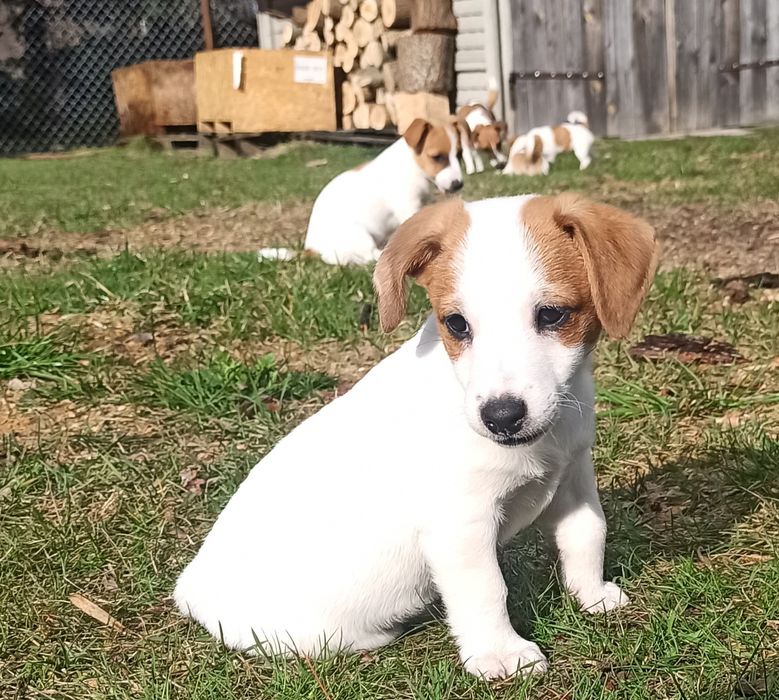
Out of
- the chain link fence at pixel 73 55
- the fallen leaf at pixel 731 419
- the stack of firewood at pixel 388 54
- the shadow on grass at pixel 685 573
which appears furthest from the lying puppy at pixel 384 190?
the chain link fence at pixel 73 55

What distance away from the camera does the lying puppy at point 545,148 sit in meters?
11.4

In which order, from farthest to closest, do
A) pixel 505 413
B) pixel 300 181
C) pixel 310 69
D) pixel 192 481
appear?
pixel 310 69 < pixel 300 181 < pixel 192 481 < pixel 505 413

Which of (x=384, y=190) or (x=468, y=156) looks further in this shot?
(x=468, y=156)

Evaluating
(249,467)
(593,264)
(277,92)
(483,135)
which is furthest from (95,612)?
(277,92)

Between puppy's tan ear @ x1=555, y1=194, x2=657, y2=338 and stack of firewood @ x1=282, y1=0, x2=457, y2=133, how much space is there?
12.8 meters

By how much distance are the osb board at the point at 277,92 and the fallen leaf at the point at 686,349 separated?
12.4 meters

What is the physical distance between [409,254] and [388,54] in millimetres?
13808

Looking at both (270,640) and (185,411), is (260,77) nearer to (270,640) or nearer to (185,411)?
(185,411)

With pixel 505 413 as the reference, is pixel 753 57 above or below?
above

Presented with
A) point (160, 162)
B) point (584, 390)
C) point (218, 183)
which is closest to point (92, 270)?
point (584, 390)

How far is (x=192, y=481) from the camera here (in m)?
3.62

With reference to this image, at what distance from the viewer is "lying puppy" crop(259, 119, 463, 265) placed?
6.87m

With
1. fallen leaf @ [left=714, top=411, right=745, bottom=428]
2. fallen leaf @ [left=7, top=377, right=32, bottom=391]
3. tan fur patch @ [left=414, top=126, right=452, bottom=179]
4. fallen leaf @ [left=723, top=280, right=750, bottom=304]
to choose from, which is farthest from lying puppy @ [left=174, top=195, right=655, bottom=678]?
tan fur patch @ [left=414, top=126, right=452, bottom=179]

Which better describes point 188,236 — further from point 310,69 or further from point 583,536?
point 310,69
